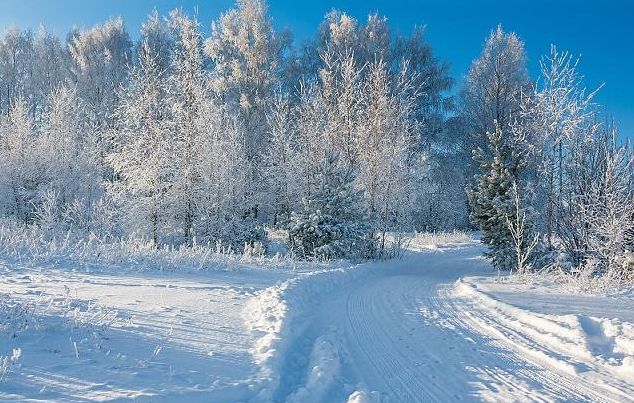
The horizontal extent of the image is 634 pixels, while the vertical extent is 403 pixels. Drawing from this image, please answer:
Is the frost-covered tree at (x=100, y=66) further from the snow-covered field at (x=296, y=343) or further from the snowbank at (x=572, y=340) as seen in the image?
the snowbank at (x=572, y=340)

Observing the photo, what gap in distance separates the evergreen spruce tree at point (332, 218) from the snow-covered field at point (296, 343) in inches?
294

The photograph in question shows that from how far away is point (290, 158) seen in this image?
22453 mm

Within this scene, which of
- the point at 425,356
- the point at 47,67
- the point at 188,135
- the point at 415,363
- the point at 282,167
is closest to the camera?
the point at 415,363

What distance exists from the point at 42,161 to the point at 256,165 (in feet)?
33.5

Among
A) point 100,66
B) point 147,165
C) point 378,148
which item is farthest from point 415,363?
point 100,66

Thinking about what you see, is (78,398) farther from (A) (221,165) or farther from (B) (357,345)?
(A) (221,165)

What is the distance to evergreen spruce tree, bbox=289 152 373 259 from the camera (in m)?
17.7

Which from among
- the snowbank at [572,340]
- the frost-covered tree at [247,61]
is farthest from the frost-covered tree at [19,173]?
the snowbank at [572,340]

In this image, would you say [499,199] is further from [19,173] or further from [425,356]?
[19,173]

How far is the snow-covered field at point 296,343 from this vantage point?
4.30 meters

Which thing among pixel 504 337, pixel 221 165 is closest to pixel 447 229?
pixel 221 165

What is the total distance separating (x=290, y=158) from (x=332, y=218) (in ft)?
18.3

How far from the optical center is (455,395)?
4.47 m

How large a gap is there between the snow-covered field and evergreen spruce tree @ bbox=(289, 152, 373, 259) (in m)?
7.46
